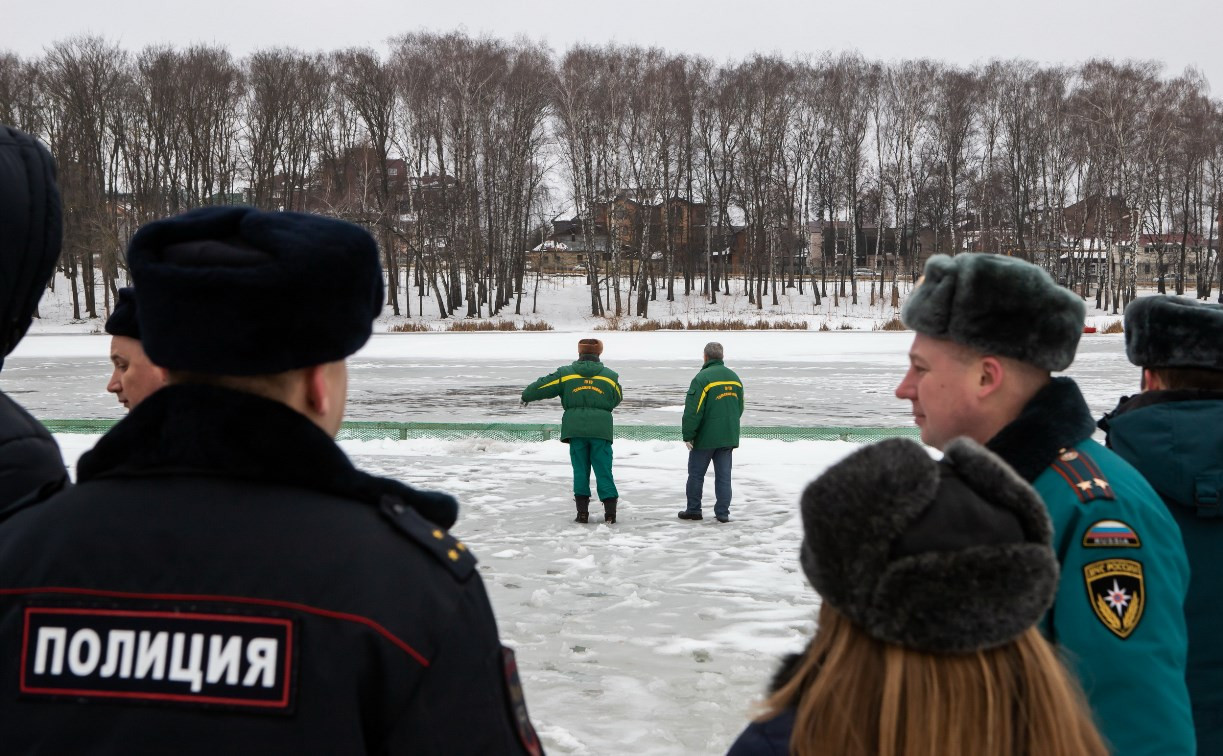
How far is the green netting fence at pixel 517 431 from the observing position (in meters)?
12.6

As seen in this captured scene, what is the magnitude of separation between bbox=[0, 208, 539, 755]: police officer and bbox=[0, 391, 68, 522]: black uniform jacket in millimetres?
515

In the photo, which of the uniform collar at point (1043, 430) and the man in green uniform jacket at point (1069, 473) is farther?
the uniform collar at point (1043, 430)

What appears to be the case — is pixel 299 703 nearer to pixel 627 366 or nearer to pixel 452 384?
pixel 452 384

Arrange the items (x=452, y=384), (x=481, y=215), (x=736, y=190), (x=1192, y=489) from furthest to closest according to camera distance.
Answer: (x=736, y=190)
(x=481, y=215)
(x=452, y=384)
(x=1192, y=489)

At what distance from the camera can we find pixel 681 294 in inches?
2462

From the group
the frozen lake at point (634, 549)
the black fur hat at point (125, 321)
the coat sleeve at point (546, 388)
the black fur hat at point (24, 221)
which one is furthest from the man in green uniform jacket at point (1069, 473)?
the coat sleeve at point (546, 388)

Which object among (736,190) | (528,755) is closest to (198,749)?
(528,755)

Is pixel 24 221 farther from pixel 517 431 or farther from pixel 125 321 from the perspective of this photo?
pixel 517 431

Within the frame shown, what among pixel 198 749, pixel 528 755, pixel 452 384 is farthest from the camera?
pixel 452 384

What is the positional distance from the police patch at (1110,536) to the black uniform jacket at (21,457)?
194 centimetres

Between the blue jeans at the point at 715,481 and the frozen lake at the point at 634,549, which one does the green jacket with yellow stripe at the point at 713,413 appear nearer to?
the blue jeans at the point at 715,481

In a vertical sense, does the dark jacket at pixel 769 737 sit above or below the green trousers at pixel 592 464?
above

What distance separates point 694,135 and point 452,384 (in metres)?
38.9

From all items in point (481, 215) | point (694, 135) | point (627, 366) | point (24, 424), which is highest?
point (694, 135)
